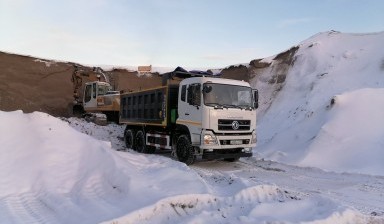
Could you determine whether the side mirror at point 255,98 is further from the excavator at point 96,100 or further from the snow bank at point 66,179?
the excavator at point 96,100

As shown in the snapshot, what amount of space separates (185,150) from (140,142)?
416cm

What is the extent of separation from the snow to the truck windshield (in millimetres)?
2131

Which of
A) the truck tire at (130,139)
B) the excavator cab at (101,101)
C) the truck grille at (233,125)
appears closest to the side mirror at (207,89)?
the truck grille at (233,125)

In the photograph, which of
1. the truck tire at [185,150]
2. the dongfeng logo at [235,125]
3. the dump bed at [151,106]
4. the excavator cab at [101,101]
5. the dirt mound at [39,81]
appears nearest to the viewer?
the dongfeng logo at [235,125]

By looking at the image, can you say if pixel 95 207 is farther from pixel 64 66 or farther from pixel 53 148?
pixel 64 66

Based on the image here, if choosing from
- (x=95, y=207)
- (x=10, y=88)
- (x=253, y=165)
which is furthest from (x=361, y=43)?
(x=10, y=88)

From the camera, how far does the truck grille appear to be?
12.0 m

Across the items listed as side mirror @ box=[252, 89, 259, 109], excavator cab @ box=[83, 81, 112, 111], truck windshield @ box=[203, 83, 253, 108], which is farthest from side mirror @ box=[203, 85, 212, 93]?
excavator cab @ box=[83, 81, 112, 111]

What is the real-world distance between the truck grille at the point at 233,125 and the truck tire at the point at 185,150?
133 centimetres

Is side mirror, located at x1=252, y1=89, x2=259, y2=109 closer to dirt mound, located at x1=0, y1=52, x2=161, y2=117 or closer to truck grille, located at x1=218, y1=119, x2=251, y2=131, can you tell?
truck grille, located at x1=218, y1=119, x2=251, y2=131

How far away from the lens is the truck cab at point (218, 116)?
11.9 meters

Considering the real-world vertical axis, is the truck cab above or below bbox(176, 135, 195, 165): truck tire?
above

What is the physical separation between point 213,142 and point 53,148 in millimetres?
4803

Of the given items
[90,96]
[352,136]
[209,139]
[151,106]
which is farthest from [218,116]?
[90,96]
